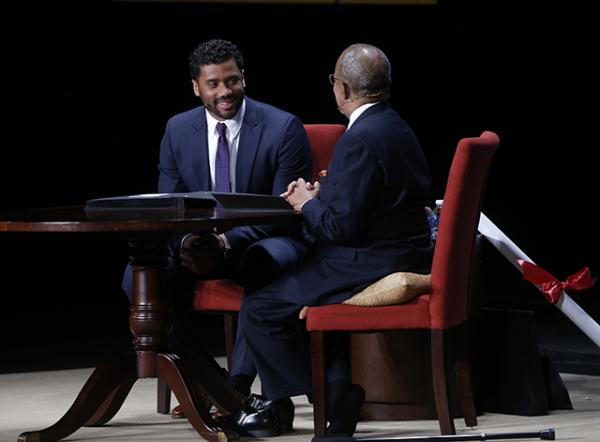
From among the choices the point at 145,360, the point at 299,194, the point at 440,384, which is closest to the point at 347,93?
the point at 299,194

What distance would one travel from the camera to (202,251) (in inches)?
180

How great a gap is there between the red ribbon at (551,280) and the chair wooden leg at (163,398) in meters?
1.24

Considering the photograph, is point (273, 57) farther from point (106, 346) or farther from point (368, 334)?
point (368, 334)

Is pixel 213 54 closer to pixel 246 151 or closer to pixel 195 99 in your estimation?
Result: pixel 246 151

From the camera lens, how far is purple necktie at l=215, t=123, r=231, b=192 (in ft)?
16.0

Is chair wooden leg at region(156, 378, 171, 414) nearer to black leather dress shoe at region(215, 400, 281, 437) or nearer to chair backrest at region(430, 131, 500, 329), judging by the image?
black leather dress shoe at region(215, 400, 281, 437)

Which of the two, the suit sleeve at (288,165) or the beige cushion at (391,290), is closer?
the beige cushion at (391,290)

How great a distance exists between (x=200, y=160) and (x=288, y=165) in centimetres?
29

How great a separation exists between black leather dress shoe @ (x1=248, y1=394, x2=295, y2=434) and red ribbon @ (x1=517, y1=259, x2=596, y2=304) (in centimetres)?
98

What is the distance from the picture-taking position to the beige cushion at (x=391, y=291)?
4.21 m

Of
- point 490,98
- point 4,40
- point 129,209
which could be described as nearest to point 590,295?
point 490,98

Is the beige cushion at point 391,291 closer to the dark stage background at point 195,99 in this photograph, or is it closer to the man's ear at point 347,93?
the man's ear at point 347,93

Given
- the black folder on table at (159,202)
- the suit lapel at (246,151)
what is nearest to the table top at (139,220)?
the black folder on table at (159,202)

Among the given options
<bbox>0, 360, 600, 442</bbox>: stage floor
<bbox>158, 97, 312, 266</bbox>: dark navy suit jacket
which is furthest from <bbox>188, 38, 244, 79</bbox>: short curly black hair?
<bbox>0, 360, 600, 442</bbox>: stage floor
